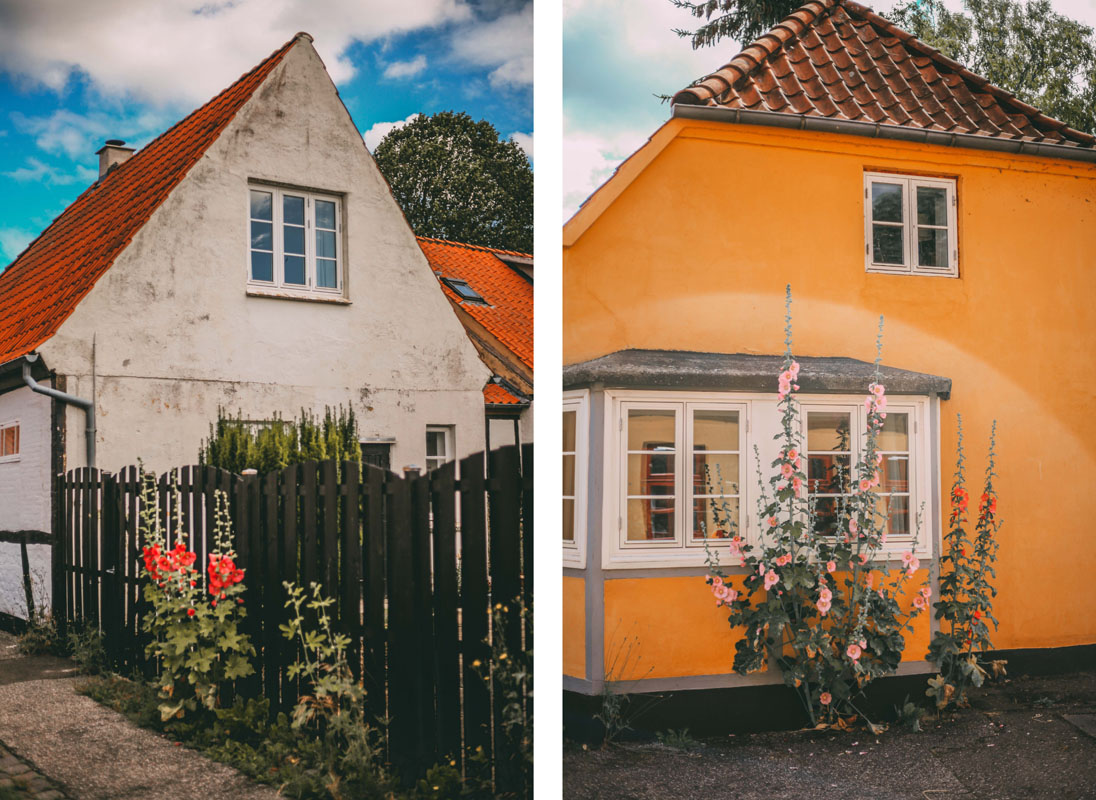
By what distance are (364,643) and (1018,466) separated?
74.1 inches

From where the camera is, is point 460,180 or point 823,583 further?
point 460,180

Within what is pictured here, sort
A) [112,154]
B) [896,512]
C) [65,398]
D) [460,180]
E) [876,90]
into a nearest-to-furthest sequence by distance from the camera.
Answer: [65,398], [112,154], [896,512], [876,90], [460,180]

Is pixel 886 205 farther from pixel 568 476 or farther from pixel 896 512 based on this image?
pixel 568 476

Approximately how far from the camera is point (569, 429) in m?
2.71

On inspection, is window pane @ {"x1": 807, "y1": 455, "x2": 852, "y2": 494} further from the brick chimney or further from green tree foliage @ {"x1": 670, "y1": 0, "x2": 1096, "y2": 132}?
the brick chimney

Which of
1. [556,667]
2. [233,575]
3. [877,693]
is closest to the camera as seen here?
[233,575]

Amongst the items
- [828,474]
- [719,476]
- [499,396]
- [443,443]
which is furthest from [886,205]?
[443,443]

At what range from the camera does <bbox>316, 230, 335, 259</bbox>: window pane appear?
2391 millimetres

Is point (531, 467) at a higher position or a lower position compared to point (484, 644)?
higher

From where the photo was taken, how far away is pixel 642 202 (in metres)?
2.64

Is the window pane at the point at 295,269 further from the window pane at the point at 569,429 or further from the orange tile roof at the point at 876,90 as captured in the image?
the orange tile roof at the point at 876,90

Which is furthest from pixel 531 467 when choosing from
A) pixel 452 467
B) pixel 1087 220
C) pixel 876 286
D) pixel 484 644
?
pixel 1087 220

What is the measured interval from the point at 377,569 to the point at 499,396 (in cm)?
60

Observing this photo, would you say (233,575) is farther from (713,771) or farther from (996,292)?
(996,292)
